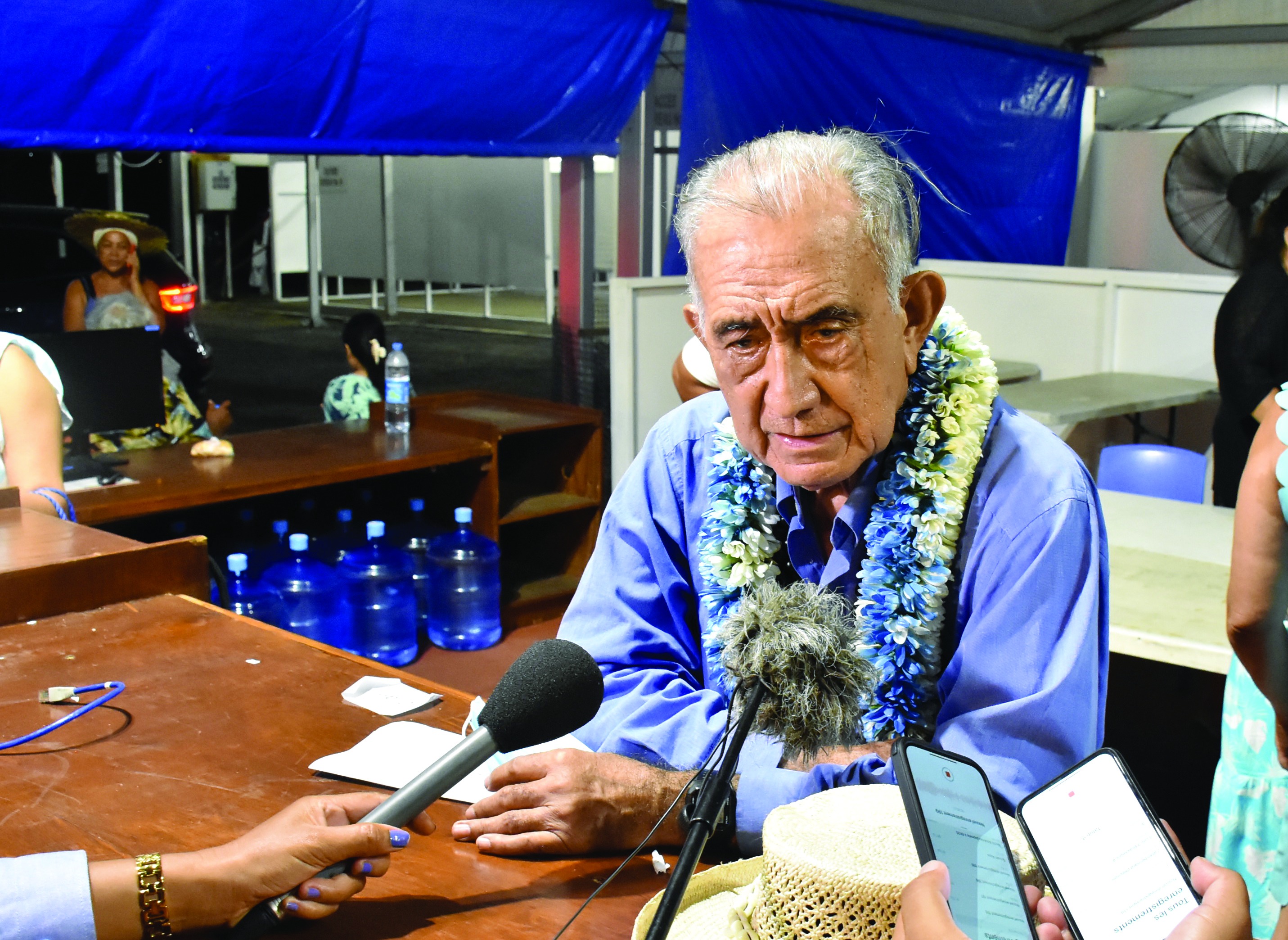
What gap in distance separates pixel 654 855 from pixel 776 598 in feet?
1.32

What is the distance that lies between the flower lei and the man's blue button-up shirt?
3cm

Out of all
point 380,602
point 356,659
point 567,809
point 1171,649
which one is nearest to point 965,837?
point 567,809

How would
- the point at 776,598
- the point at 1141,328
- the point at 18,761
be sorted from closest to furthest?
the point at 776,598 < the point at 18,761 < the point at 1141,328

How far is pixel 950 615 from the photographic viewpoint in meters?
1.66

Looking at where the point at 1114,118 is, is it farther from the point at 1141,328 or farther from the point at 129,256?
the point at 129,256

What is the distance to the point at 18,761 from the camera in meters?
1.58

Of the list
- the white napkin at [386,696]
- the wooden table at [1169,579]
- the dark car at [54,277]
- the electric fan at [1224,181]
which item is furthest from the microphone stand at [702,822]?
the electric fan at [1224,181]

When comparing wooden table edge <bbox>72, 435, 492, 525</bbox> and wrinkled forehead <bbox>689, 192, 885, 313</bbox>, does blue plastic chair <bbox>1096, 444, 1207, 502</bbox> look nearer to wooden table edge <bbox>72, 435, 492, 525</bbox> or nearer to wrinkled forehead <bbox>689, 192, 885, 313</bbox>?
wooden table edge <bbox>72, 435, 492, 525</bbox>

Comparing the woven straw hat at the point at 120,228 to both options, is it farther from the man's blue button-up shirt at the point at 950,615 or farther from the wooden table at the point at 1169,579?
the man's blue button-up shirt at the point at 950,615

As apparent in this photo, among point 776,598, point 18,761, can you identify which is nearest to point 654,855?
point 776,598

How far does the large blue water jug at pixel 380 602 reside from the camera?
493cm

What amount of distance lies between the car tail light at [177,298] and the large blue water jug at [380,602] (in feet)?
6.14

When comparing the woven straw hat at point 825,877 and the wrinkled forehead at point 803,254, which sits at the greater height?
the wrinkled forehead at point 803,254

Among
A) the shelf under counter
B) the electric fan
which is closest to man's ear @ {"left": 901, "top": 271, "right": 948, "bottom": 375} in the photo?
the shelf under counter
